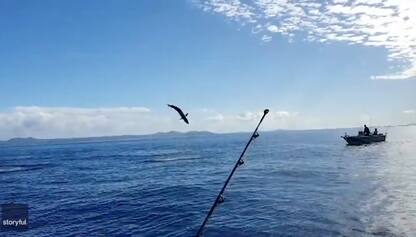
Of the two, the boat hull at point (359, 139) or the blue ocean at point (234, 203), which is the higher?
the boat hull at point (359, 139)

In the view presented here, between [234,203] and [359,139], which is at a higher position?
[359,139]

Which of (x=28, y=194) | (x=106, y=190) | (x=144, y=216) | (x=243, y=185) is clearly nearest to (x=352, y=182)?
(x=243, y=185)

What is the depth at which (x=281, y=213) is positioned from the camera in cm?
3186

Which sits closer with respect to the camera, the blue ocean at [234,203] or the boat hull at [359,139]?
the blue ocean at [234,203]

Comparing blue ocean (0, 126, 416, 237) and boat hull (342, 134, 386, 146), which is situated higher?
boat hull (342, 134, 386, 146)

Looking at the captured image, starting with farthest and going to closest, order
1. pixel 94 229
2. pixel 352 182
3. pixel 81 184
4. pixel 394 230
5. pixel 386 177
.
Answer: pixel 81 184 < pixel 386 177 < pixel 352 182 < pixel 94 229 < pixel 394 230

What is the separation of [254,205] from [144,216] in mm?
10216

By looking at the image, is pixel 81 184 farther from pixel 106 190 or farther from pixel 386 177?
pixel 386 177

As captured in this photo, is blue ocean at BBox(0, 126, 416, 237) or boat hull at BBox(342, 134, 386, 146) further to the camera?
boat hull at BBox(342, 134, 386, 146)

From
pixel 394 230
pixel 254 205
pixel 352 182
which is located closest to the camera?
pixel 394 230

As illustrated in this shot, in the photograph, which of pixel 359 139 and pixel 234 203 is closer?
pixel 234 203

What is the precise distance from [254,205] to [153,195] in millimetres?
13260

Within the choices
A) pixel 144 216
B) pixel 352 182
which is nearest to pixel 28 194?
pixel 144 216

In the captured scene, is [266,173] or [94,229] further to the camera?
[266,173]
